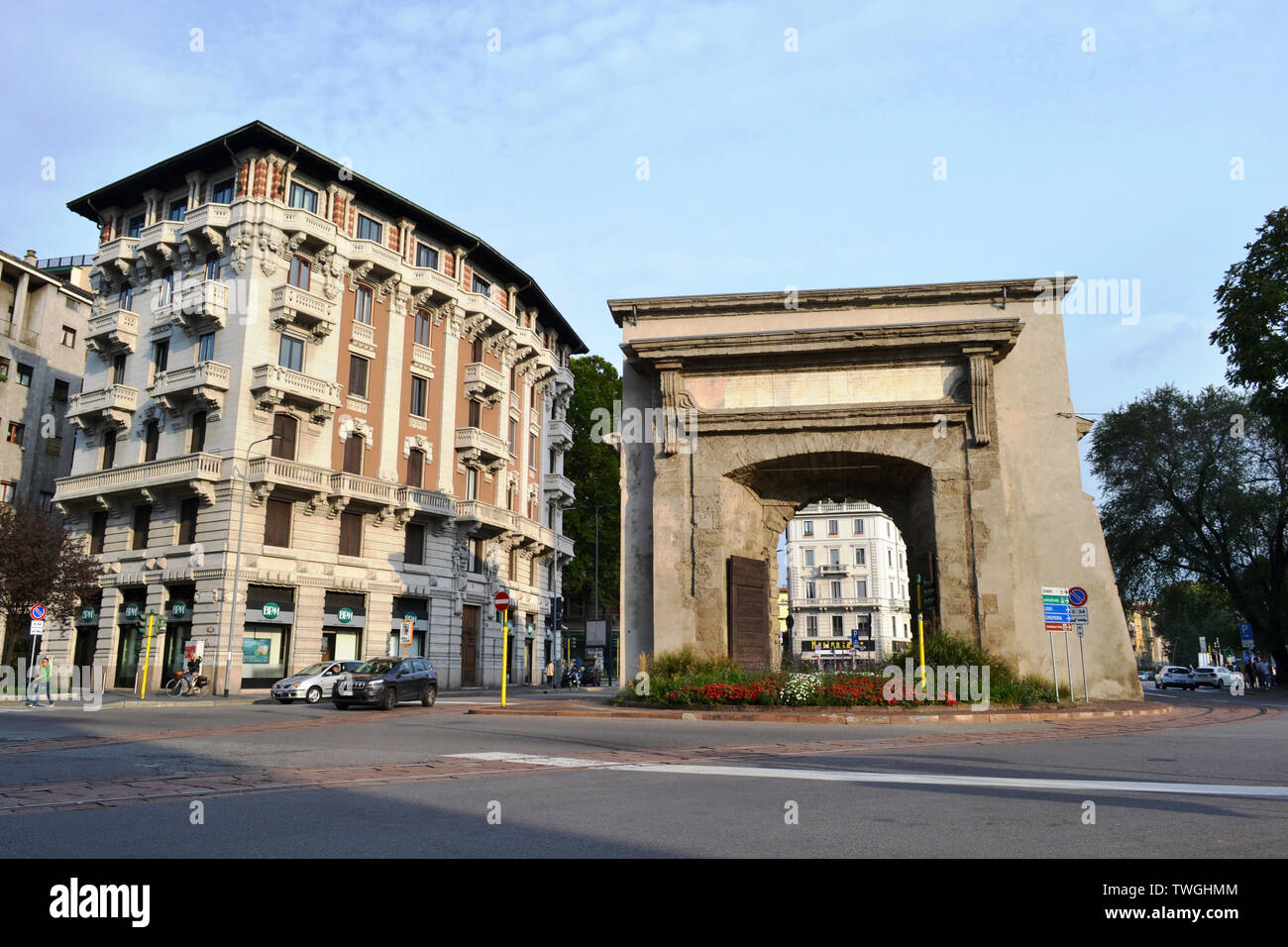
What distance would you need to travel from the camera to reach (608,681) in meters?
54.5

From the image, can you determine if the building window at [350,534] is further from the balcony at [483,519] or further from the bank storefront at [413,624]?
the balcony at [483,519]

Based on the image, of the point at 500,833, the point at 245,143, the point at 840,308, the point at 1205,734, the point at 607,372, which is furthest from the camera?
the point at 607,372

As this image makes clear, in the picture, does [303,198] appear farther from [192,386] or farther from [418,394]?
[418,394]

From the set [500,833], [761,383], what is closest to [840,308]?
[761,383]

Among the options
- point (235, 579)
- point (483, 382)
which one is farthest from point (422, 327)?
point (235, 579)

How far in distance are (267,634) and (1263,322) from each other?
3684cm

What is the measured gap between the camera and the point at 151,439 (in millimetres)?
36062

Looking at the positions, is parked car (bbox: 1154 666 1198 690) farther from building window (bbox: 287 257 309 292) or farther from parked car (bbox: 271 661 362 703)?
building window (bbox: 287 257 309 292)

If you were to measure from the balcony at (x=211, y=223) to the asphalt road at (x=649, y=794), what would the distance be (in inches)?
1012

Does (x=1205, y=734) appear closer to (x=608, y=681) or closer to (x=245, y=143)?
Result: (x=245, y=143)

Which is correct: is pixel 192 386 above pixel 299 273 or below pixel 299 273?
below

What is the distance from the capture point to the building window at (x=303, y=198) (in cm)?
3619
